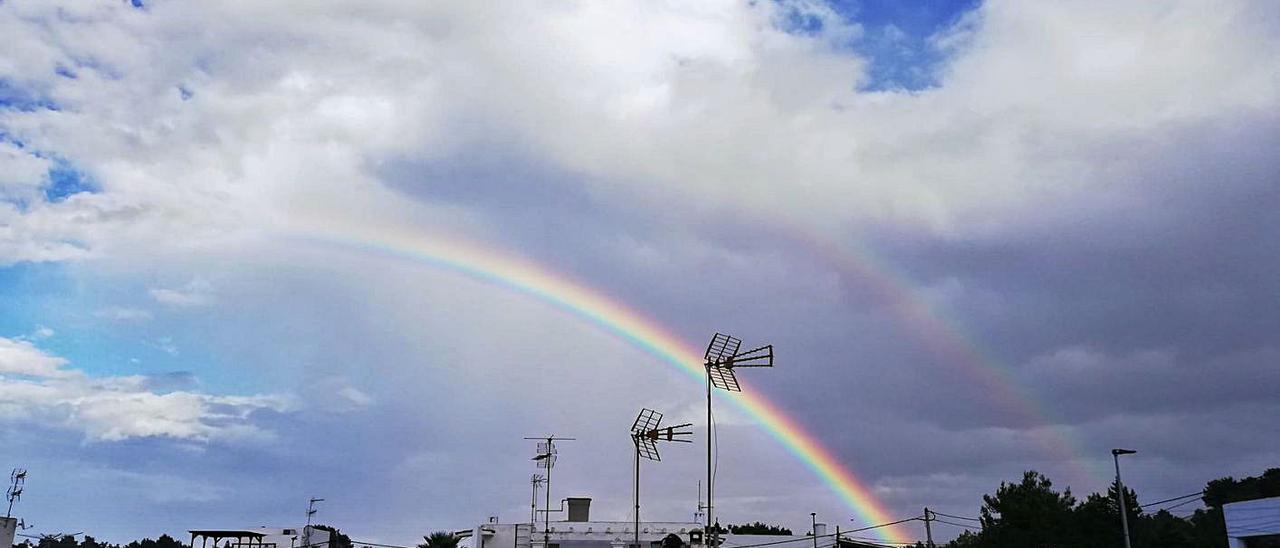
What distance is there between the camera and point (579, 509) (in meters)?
76.8

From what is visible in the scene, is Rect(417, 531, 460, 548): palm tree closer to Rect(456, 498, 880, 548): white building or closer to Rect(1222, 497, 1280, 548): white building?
Rect(456, 498, 880, 548): white building

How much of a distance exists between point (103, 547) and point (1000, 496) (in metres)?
158

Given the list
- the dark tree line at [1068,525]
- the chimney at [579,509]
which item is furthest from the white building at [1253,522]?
the chimney at [579,509]

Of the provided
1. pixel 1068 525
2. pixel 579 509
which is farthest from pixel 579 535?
pixel 1068 525

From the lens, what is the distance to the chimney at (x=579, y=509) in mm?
76312

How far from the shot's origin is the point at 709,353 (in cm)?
3441

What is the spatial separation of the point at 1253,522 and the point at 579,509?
46.8 meters

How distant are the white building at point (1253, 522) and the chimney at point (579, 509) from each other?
44988 mm

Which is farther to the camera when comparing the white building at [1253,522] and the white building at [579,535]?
the white building at [579,535]

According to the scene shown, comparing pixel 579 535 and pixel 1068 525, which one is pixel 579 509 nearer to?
pixel 579 535

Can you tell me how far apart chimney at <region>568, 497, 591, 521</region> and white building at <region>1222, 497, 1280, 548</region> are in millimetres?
44988

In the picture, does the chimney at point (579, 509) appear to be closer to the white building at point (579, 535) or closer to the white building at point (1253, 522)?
the white building at point (579, 535)

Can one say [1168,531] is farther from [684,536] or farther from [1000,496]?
[684,536]

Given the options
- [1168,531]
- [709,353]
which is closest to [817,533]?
[1168,531]
